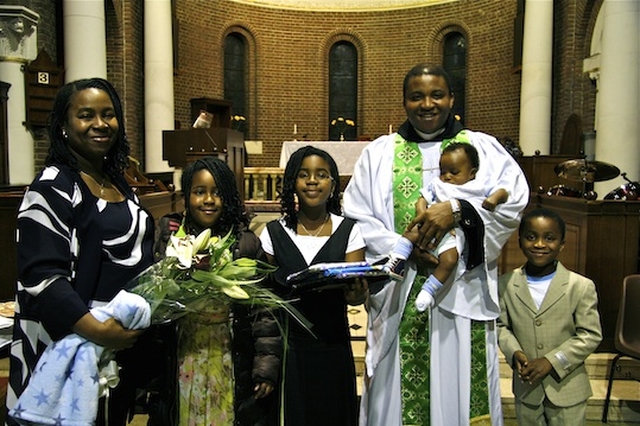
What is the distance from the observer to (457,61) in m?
14.2

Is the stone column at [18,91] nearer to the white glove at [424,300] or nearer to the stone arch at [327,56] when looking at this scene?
the white glove at [424,300]

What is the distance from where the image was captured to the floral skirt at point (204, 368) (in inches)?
84.9

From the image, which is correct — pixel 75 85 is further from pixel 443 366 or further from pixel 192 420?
pixel 443 366

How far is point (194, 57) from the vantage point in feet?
43.8

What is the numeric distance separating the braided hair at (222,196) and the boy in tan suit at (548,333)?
1346 mm

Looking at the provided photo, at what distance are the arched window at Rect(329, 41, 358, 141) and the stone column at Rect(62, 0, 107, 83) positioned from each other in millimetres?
8130

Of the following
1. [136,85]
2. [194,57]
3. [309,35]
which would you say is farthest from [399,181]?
[309,35]

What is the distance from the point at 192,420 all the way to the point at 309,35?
44.9 ft

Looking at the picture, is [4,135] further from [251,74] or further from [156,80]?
[251,74]

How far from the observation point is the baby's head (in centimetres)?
234

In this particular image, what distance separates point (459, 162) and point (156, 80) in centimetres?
974

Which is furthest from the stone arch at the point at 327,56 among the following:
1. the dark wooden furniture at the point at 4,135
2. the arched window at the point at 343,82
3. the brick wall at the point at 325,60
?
the dark wooden furniture at the point at 4,135

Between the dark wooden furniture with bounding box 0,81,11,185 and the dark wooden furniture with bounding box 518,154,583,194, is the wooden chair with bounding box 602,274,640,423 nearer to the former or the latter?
the dark wooden furniture with bounding box 518,154,583,194

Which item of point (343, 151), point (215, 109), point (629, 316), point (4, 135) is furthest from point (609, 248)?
point (215, 109)
